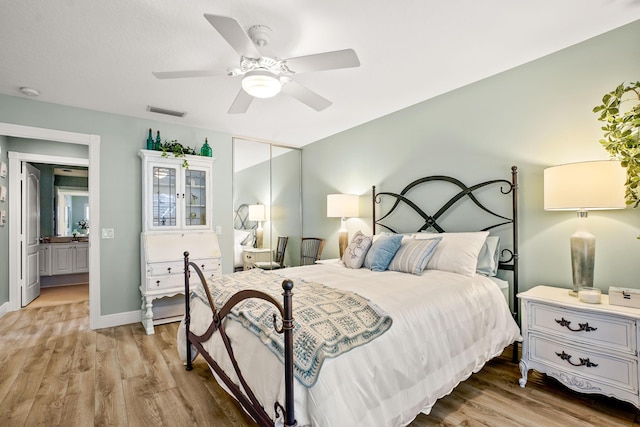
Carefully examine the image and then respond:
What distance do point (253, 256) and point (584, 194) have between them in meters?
4.02

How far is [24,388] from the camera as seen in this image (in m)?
2.28

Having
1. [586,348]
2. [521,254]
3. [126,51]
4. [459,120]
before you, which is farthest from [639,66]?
[126,51]

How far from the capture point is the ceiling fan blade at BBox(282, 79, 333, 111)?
→ 232cm

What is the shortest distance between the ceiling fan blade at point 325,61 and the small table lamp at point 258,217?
3018mm

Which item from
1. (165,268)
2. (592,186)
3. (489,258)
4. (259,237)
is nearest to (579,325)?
(489,258)

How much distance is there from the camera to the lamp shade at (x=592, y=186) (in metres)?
1.96

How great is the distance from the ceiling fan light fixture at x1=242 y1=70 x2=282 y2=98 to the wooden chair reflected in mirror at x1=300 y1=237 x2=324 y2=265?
3030 mm

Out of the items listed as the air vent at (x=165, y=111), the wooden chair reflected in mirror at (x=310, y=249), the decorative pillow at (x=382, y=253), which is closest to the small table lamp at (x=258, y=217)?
the wooden chair reflected in mirror at (x=310, y=249)

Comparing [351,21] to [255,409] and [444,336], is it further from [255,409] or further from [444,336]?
[255,409]

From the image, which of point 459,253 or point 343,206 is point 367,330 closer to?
point 459,253

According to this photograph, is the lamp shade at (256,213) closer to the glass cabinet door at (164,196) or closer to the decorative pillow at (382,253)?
the glass cabinet door at (164,196)

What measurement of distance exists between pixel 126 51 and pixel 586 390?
3986 mm

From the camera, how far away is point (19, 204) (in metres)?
4.32

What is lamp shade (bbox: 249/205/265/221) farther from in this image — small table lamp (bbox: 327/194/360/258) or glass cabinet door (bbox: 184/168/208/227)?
small table lamp (bbox: 327/194/360/258)
